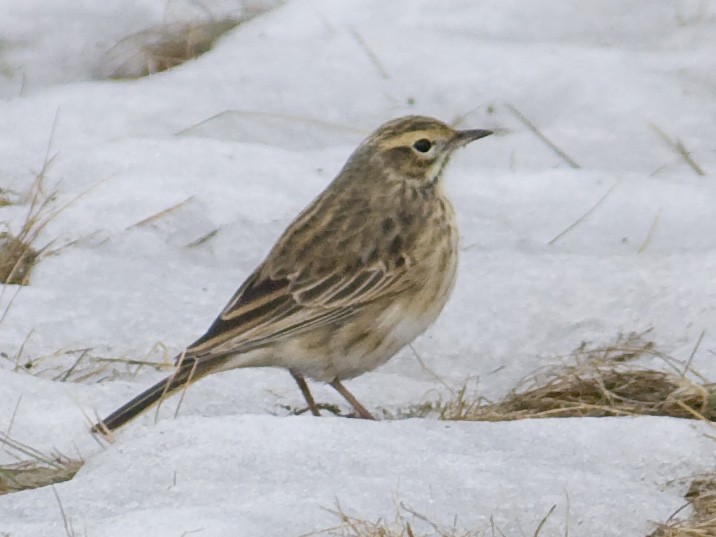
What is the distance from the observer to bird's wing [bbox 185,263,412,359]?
220 inches

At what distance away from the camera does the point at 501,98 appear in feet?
29.0

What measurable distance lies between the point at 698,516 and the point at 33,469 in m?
1.95

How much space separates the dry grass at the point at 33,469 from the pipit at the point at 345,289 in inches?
18.8

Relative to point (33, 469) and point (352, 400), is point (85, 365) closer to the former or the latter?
point (352, 400)

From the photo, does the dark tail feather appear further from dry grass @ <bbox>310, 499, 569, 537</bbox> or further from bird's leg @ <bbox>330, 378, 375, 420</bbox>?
dry grass @ <bbox>310, 499, 569, 537</bbox>

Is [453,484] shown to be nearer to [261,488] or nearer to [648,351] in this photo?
[261,488]

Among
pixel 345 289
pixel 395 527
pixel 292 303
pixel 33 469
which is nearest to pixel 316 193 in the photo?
pixel 345 289

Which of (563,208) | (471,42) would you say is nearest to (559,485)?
(563,208)

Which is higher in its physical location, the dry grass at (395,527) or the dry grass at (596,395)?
the dry grass at (395,527)

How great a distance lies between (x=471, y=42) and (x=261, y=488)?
205 inches

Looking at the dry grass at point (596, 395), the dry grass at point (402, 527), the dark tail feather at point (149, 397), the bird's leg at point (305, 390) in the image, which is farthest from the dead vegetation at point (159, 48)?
the dry grass at point (402, 527)

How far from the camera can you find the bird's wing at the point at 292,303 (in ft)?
18.3

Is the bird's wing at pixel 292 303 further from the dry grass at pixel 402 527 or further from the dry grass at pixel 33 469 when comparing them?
the dry grass at pixel 402 527

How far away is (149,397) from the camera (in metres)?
5.25
